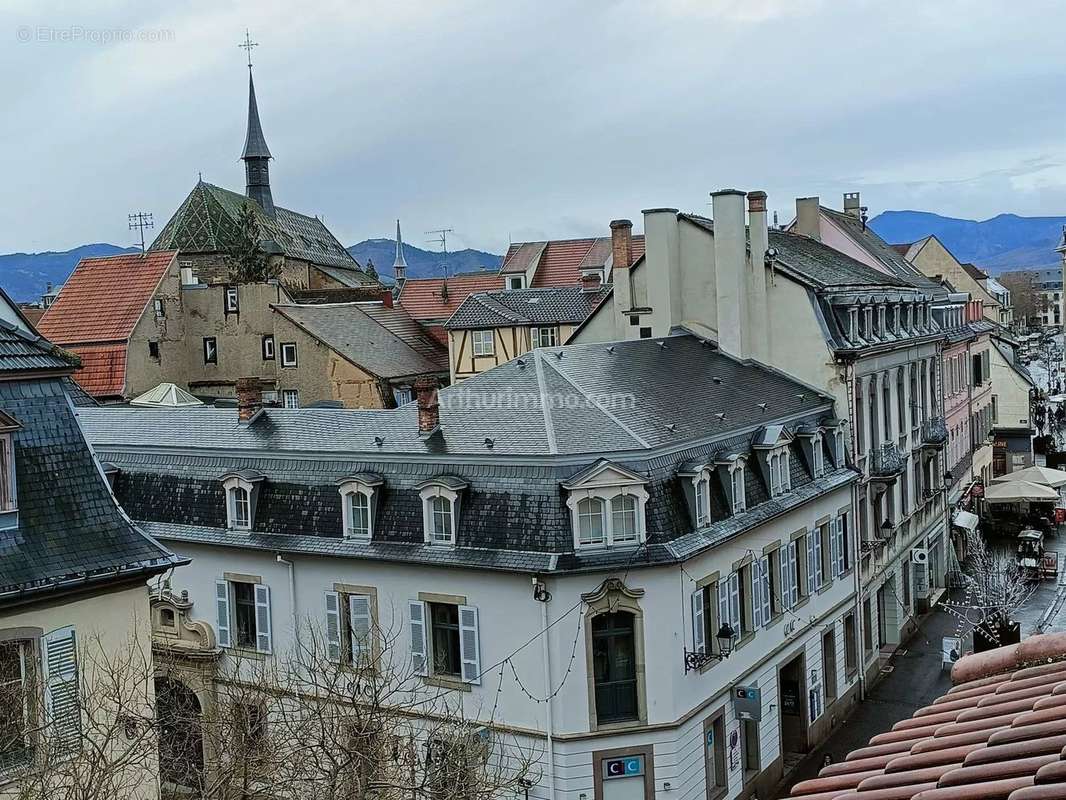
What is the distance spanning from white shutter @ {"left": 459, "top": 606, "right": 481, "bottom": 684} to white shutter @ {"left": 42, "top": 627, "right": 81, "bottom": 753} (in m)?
11.6

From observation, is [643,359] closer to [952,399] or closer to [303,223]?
[952,399]

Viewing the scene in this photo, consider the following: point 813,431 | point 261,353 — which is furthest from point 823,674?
point 261,353

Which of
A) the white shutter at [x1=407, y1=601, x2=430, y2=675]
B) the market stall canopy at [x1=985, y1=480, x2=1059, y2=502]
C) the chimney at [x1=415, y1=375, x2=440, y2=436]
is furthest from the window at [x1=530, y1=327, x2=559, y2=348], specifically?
the white shutter at [x1=407, y1=601, x2=430, y2=675]

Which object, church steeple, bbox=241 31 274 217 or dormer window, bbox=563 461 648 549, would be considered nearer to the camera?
dormer window, bbox=563 461 648 549

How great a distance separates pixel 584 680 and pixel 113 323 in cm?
3635

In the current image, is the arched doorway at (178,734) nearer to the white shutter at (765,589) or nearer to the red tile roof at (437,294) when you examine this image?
the white shutter at (765,589)

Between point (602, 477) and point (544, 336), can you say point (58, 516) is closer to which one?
point (602, 477)

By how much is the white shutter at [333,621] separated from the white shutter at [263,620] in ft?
5.92

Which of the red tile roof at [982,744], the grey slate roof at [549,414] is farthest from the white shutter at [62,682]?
the grey slate roof at [549,414]

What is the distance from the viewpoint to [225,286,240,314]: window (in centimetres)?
5444

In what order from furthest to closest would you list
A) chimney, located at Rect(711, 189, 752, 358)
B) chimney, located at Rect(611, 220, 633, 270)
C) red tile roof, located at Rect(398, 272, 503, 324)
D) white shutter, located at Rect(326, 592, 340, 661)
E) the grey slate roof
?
1. red tile roof, located at Rect(398, 272, 503, 324)
2. chimney, located at Rect(611, 220, 633, 270)
3. chimney, located at Rect(711, 189, 752, 358)
4. white shutter, located at Rect(326, 592, 340, 661)
5. the grey slate roof

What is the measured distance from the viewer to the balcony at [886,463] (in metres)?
38.1

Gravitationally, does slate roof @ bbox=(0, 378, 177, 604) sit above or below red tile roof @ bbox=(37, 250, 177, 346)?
below

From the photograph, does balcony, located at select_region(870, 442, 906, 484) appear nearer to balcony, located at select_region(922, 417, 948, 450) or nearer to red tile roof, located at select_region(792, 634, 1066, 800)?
balcony, located at select_region(922, 417, 948, 450)
